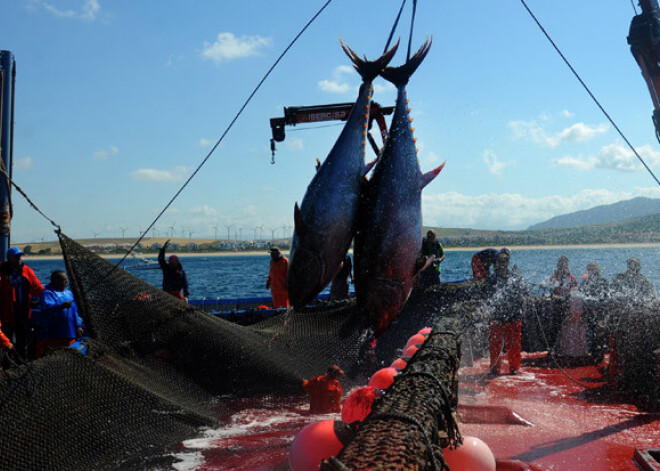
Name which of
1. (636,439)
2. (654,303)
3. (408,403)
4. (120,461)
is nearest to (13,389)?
(120,461)

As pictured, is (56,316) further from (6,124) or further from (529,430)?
(529,430)

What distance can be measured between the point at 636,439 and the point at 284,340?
4.44m

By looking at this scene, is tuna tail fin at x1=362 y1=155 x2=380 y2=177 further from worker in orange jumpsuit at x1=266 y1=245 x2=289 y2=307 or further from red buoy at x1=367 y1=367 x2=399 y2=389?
worker in orange jumpsuit at x1=266 y1=245 x2=289 y2=307

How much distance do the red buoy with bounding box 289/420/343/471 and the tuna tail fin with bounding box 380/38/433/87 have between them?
2.52m

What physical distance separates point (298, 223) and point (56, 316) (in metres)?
5.64

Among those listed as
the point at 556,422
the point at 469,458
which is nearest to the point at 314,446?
the point at 469,458

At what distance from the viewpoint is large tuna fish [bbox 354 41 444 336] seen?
2654 mm

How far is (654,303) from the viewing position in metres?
6.75

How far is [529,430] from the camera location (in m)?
5.64

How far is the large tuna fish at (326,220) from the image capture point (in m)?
2.64

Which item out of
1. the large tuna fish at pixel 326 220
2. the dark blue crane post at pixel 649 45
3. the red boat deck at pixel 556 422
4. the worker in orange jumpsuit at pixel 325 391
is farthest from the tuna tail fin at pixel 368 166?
the dark blue crane post at pixel 649 45

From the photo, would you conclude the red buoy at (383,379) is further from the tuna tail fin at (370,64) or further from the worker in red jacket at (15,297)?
the worker in red jacket at (15,297)

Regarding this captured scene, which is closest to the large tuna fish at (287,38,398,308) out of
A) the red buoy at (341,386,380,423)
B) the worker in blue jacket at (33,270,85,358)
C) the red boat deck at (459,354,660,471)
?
the red buoy at (341,386,380,423)

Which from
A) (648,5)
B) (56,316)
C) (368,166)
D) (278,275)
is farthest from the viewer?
(278,275)
